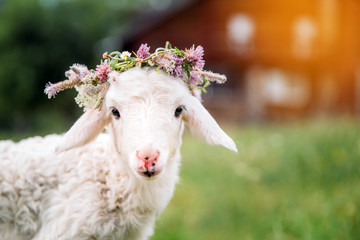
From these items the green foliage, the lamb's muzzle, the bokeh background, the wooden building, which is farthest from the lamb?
the green foliage

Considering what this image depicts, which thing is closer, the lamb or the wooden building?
the lamb

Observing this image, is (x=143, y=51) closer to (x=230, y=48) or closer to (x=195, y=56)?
(x=195, y=56)

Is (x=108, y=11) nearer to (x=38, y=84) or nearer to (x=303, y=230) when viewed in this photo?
(x=38, y=84)

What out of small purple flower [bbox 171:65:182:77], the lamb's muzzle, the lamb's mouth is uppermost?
small purple flower [bbox 171:65:182:77]

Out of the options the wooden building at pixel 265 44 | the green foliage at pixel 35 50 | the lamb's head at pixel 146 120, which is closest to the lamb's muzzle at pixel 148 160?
the lamb's head at pixel 146 120

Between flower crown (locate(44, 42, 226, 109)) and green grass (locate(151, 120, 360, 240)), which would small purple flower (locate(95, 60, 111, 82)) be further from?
green grass (locate(151, 120, 360, 240))

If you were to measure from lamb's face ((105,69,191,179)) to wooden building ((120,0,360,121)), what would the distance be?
65.0 ft

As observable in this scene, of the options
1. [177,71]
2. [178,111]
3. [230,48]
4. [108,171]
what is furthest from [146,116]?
[230,48]

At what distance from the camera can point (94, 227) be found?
→ 2.74 meters

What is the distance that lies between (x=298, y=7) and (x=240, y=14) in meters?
3.79

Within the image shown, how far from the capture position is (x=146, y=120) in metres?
2.55

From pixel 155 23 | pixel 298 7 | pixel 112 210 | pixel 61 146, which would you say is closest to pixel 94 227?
pixel 112 210

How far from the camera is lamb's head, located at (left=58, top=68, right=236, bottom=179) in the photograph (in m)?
2.45

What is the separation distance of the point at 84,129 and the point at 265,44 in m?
22.2
